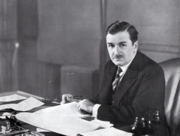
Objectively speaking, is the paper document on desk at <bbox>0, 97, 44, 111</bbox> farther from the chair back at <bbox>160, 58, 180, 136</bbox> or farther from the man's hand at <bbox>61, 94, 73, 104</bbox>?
the chair back at <bbox>160, 58, 180, 136</bbox>

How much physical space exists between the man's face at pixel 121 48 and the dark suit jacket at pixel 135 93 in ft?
0.13

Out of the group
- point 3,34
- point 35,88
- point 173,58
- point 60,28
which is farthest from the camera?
point 3,34

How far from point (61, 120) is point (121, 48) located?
1.79 ft

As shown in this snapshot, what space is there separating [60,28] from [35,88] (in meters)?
0.65

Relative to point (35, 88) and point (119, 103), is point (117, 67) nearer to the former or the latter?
point (119, 103)

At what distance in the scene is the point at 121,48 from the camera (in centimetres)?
165

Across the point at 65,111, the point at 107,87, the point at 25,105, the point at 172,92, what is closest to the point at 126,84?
the point at 107,87

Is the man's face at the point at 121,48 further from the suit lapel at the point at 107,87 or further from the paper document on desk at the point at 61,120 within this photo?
the paper document on desk at the point at 61,120

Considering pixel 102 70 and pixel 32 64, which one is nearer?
pixel 102 70

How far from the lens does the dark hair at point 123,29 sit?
5.18ft

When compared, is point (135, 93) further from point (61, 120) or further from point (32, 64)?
point (32, 64)

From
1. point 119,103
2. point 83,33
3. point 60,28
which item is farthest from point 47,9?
point 119,103

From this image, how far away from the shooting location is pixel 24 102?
77.4 inches

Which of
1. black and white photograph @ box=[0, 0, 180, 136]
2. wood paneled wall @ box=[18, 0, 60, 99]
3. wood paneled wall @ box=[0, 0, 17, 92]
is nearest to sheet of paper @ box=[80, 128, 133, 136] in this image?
black and white photograph @ box=[0, 0, 180, 136]
